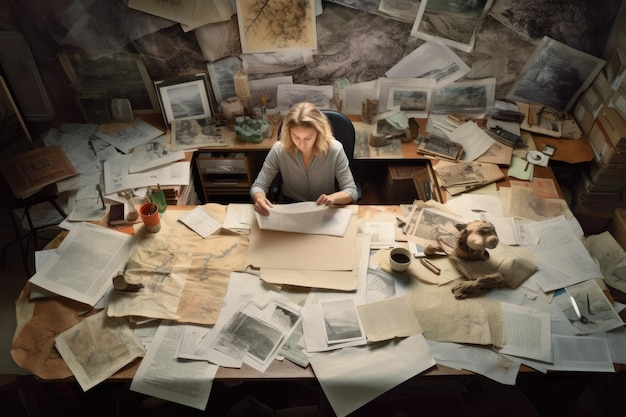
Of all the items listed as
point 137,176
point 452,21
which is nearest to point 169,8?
point 137,176

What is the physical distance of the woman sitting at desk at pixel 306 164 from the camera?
2037 millimetres

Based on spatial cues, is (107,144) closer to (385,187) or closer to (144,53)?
(144,53)

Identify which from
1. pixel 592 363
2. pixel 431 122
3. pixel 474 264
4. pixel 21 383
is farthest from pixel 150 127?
pixel 592 363

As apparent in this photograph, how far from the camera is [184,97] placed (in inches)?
112

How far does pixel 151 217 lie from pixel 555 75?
2.60 metres

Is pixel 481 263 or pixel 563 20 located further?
pixel 563 20

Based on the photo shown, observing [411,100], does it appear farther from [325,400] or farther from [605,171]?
[325,400]

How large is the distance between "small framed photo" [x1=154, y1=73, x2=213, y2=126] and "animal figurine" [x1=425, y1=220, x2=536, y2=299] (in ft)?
5.96

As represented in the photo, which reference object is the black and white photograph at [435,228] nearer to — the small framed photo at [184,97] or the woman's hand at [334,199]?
the woman's hand at [334,199]

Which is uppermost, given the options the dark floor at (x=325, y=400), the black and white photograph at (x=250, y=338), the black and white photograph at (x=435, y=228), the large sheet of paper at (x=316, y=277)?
the black and white photograph at (x=435, y=228)

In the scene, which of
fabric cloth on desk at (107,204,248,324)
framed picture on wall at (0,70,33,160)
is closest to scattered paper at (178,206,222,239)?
fabric cloth on desk at (107,204,248,324)

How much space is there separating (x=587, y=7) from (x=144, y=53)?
268 centimetres

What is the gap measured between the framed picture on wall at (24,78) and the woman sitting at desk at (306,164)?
1762mm

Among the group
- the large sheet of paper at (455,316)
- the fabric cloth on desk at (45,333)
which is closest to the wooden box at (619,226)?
the large sheet of paper at (455,316)
